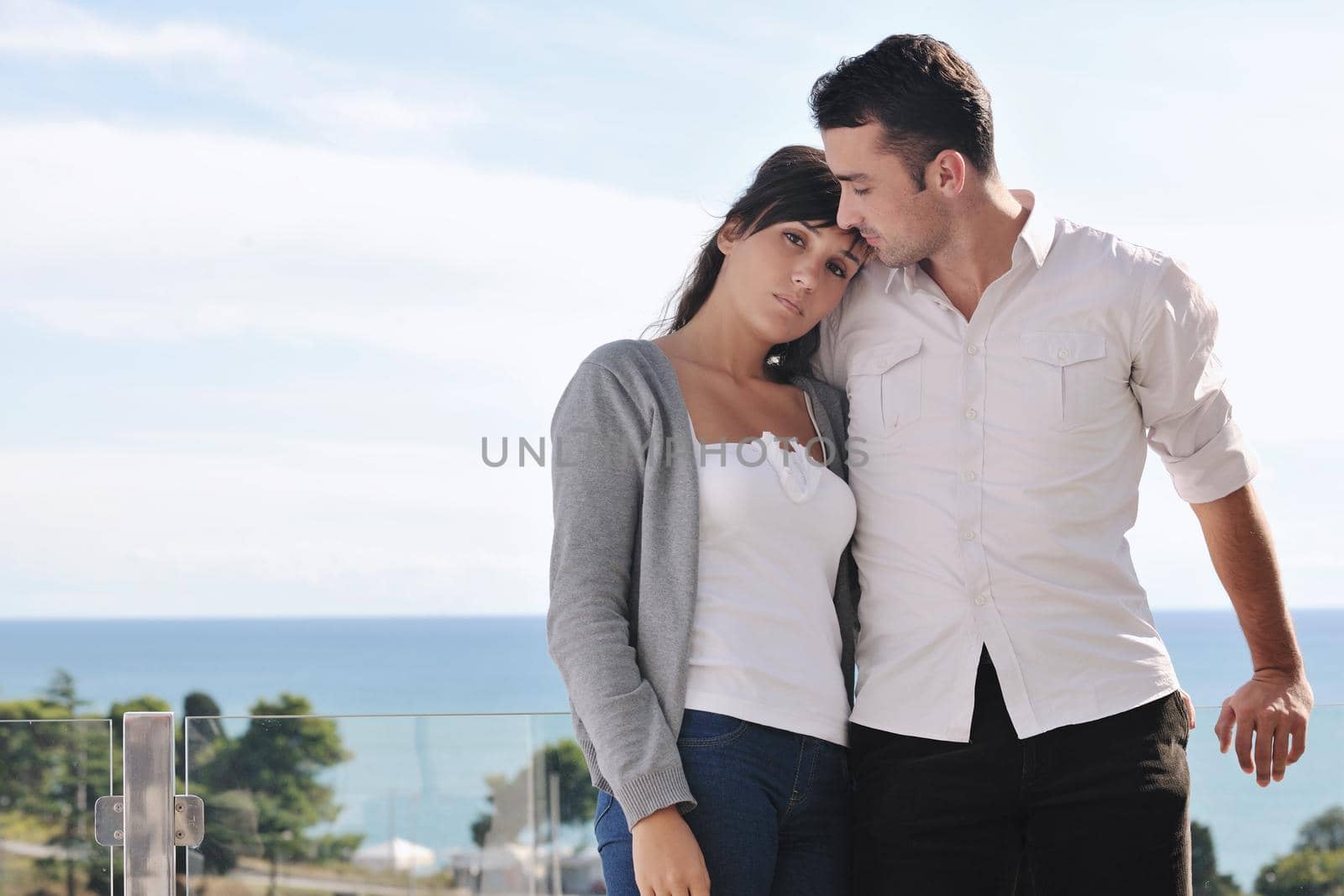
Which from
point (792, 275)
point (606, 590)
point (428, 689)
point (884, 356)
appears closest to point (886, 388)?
point (884, 356)

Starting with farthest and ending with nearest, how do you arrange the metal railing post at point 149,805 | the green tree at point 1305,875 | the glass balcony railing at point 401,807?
the green tree at point 1305,875 < the glass balcony railing at point 401,807 < the metal railing post at point 149,805

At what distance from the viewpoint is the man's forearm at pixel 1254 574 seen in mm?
2166

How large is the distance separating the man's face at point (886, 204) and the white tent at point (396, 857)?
182 cm

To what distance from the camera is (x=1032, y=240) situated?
6.85 ft

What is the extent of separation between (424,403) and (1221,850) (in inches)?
2121

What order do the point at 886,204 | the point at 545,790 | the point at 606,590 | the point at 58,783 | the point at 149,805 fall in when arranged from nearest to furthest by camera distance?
1. the point at 606,590
2. the point at 886,204
3. the point at 149,805
4. the point at 58,783
5. the point at 545,790

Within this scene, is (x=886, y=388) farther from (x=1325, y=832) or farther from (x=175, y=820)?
(x=1325, y=832)

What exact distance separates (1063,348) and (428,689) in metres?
62.4

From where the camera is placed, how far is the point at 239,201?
50.6 metres

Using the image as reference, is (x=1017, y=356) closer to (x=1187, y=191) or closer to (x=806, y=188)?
(x=806, y=188)

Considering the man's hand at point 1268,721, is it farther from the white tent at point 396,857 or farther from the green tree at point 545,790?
the white tent at point 396,857

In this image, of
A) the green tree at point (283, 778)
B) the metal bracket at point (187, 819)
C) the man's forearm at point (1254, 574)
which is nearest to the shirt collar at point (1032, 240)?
the man's forearm at point (1254, 574)

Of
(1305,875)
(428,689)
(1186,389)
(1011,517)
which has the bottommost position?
(428,689)

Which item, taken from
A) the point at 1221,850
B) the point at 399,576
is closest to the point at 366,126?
the point at 399,576
